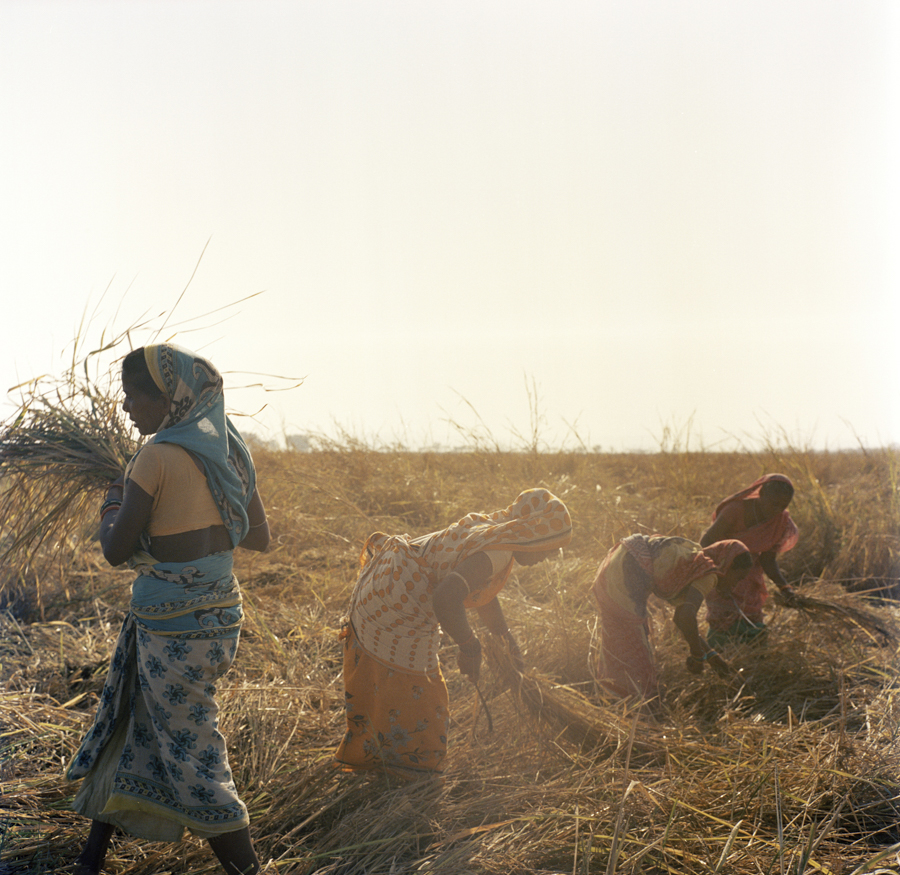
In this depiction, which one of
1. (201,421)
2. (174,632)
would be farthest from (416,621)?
(201,421)

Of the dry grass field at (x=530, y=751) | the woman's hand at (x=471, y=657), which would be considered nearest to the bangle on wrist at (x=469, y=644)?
the woman's hand at (x=471, y=657)

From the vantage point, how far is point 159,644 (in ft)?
5.52

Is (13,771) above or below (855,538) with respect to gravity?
below

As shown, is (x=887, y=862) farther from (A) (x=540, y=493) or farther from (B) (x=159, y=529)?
(B) (x=159, y=529)

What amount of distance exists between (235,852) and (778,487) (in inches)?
124

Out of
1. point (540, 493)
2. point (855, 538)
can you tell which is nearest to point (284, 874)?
point (540, 493)

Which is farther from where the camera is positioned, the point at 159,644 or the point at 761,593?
the point at 761,593

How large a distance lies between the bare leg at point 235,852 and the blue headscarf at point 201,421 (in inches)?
29.7

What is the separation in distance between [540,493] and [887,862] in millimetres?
1393

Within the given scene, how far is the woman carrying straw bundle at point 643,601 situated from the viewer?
285 cm

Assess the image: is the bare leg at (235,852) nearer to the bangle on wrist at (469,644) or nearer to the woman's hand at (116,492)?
the bangle on wrist at (469,644)

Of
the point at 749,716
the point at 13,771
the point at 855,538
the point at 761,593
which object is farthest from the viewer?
the point at 855,538

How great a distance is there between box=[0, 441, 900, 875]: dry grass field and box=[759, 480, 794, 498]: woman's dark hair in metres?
0.65

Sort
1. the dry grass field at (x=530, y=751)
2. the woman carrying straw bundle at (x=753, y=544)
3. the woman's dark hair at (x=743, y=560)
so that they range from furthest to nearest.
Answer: the woman carrying straw bundle at (x=753, y=544)
the woman's dark hair at (x=743, y=560)
the dry grass field at (x=530, y=751)
